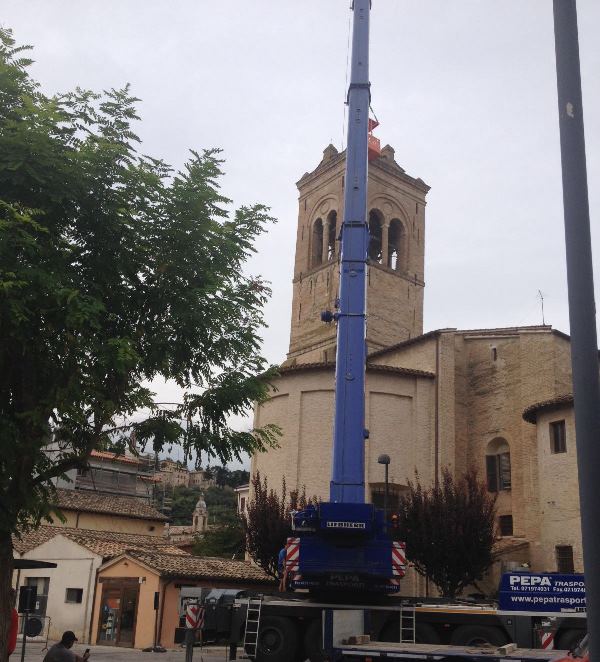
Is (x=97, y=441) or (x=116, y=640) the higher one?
(x=97, y=441)

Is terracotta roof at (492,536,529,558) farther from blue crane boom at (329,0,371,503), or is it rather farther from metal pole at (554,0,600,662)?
metal pole at (554,0,600,662)

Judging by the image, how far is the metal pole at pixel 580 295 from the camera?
3799mm

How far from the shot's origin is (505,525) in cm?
3203

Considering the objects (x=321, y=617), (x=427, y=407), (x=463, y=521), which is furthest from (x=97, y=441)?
(x=427, y=407)

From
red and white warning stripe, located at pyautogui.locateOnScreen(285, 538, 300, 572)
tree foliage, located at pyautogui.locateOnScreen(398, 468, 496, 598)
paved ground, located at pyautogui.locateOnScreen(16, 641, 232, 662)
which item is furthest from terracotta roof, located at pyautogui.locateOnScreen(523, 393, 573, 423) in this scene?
red and white warning stripe, located at pyautogui.locateOnScreen(285, 538, 300, 572)

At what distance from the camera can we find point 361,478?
1480cm

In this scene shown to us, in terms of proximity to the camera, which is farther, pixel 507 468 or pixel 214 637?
pixel 507 468

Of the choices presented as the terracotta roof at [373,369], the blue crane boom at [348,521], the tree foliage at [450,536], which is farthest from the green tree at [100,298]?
the terracotta roof at [373,369]

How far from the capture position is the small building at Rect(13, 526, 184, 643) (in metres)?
30.5

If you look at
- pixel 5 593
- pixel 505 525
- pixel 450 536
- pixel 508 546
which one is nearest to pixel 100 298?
pixel 5 593

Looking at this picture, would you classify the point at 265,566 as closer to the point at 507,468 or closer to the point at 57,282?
the point at 507,468

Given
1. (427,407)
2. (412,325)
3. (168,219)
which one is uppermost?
(412,325)

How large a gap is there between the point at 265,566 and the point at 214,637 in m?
13.1

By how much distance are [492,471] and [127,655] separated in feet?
54.8
